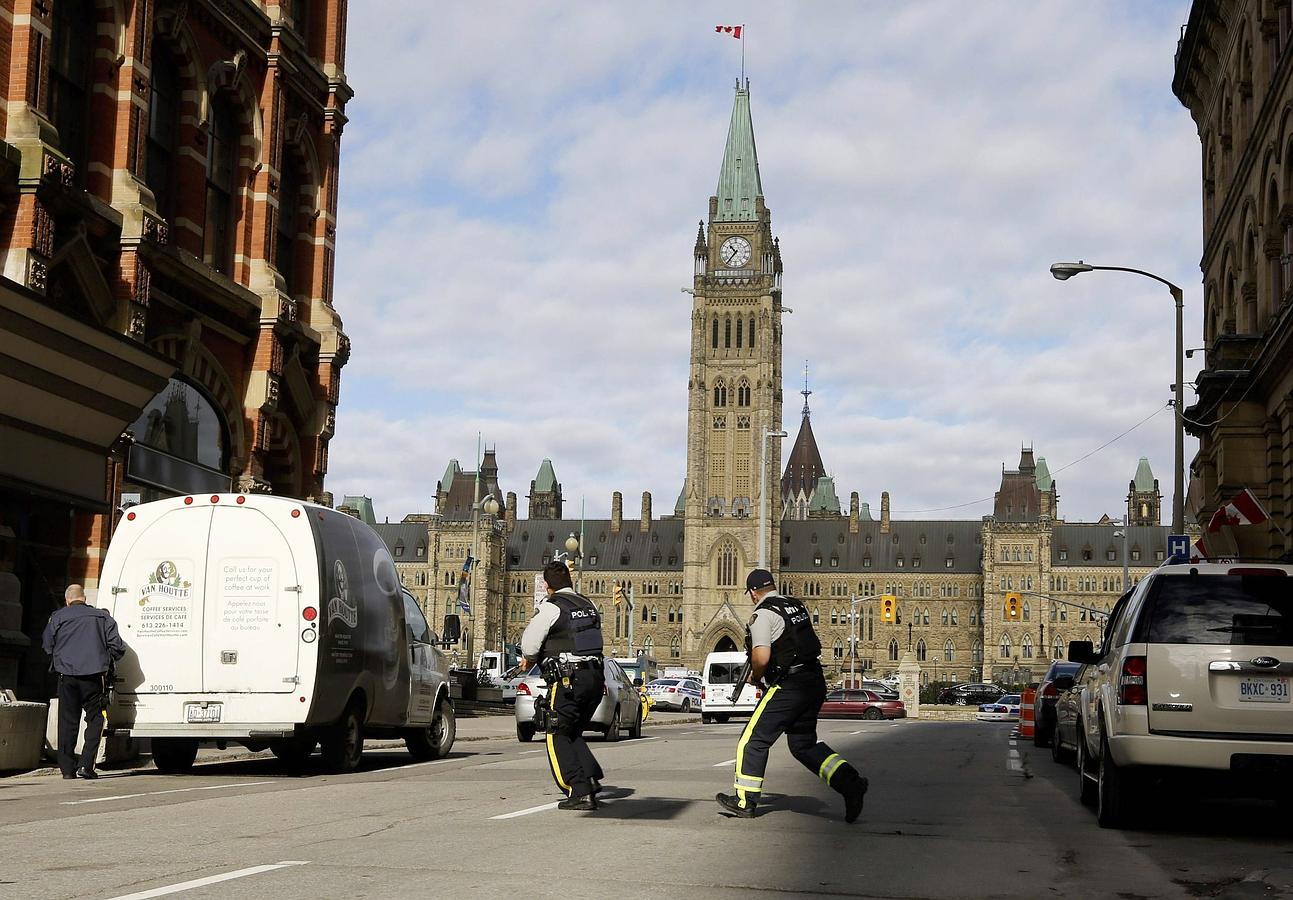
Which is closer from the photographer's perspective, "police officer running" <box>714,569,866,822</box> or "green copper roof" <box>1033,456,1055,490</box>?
"police officer running" <box>714,569,866,822</box>

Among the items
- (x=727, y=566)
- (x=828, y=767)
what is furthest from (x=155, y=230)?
(x=727, y=566)

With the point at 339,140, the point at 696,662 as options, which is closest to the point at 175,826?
the point at 339,140

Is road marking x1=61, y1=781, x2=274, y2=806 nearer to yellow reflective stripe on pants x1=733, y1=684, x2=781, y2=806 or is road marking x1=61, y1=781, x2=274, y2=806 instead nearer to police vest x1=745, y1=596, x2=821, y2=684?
yellow reflective stripe on pants x1=733, y1=684, x2=781, y2=806

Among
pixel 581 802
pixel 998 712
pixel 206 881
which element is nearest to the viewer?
pixel 206 881

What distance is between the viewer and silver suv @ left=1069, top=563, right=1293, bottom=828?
11352mm

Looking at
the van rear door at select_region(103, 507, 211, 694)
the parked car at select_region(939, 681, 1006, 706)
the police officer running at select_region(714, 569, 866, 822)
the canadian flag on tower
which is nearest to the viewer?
A: the police officer running at select_region(714, 569, 866, 822)

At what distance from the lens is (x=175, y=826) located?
10.9 metres

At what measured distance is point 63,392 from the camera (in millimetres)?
21219

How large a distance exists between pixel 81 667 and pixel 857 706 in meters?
48.7

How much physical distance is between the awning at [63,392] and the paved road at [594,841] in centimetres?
554

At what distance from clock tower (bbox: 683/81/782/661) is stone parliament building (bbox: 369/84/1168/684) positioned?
164 millimetres

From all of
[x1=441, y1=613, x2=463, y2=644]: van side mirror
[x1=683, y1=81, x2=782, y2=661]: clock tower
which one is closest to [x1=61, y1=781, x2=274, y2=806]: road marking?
[x1=441, y1=613, x2=463, y2=644]: van side mirror

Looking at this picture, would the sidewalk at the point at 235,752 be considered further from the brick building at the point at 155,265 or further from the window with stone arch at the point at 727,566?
the window with stone arch at the point at 727,566

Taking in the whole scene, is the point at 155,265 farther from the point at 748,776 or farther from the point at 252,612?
the point at 748,776
